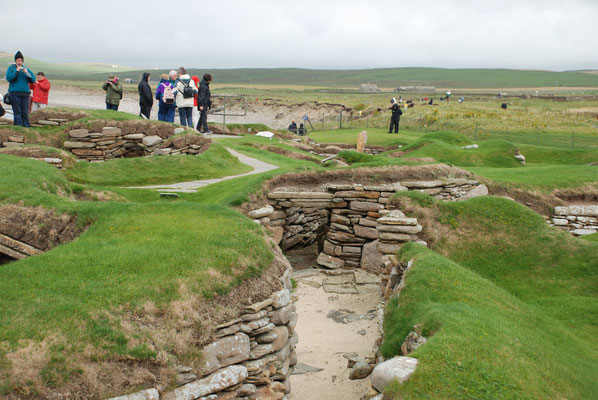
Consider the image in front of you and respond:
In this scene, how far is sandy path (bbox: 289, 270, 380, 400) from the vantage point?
35.4 feet

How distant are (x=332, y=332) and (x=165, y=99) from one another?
15535 mm

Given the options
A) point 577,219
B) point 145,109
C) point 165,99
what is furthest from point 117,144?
point 577,219

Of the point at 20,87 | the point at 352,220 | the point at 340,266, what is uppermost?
the point at 20,87

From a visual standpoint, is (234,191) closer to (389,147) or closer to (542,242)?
(542,242)

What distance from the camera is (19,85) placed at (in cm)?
1947

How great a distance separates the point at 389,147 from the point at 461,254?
18.8m

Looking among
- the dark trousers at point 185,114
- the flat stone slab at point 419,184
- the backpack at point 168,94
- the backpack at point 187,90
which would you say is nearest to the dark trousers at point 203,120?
the dark trousers at point 185,114

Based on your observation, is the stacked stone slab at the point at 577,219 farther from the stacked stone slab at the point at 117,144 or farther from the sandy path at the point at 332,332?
the stacked stone slab at the point at 117,144

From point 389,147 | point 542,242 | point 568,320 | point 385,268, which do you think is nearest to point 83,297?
point 385,268

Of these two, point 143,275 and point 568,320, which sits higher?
point 143,275

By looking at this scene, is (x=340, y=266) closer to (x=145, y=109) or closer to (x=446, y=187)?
(x=446, y=187)

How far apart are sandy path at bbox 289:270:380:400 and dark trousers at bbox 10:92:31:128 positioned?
12401mm

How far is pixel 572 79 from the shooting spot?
18938cm

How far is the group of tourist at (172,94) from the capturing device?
2497cm
